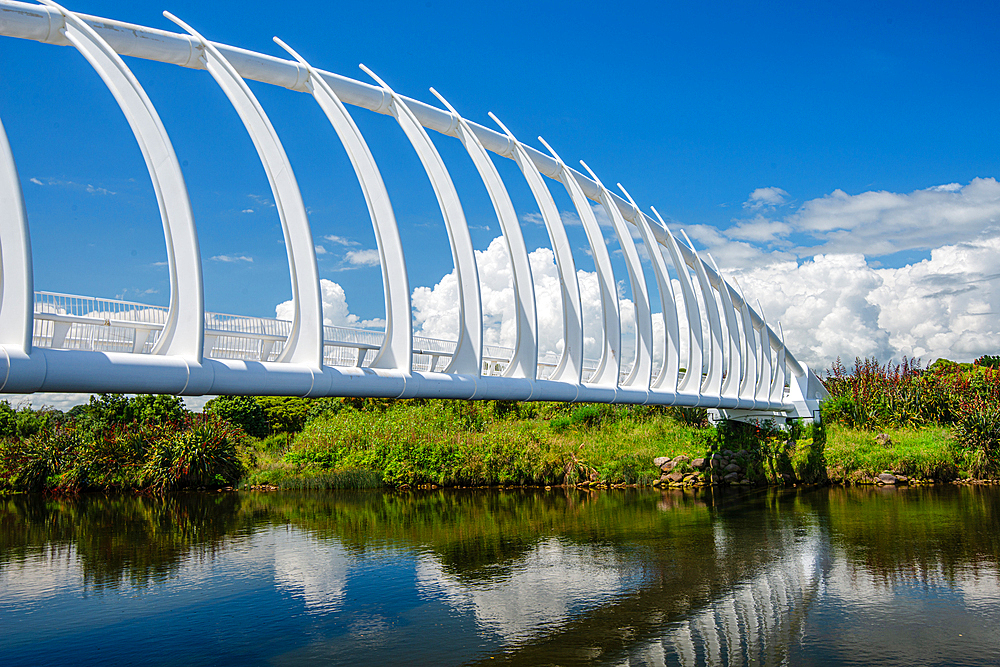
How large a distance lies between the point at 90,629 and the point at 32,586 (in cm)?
429

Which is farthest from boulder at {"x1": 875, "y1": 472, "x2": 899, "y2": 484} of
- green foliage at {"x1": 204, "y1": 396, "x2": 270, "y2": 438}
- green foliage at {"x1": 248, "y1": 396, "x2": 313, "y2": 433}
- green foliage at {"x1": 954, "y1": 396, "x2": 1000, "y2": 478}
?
green foliage at {"x1": 204, "y1": 396, "x2": 270, "y2": 438}


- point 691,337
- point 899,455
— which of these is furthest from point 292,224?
point 899,455

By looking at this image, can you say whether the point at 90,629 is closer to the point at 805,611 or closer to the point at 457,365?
the point at 457,365

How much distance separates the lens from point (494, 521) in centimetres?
2156

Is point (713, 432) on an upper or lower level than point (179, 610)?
upper

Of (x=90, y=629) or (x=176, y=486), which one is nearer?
(x=90, y=629)

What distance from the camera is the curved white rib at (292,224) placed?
10.6 m

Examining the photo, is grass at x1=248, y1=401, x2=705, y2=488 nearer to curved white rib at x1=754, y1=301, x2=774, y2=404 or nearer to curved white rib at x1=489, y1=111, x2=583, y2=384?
curved white rib at x1=754, y1=301, x2=774, y2=404

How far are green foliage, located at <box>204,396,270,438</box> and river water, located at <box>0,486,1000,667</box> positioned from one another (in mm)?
18519

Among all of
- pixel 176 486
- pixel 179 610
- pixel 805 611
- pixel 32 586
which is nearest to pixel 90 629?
pixel 179 610

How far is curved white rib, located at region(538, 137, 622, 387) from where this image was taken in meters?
17.5

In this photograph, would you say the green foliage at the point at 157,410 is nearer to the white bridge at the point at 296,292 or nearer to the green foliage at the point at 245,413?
the green foliage at the point at 245,413

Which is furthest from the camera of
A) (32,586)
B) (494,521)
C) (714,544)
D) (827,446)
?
(827,446)

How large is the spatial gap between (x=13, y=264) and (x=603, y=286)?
13374 mm
